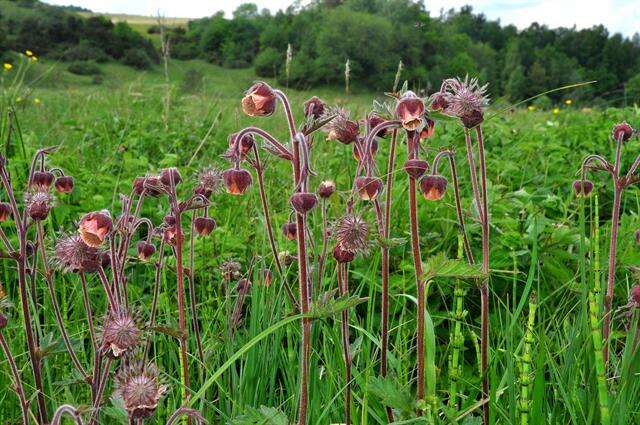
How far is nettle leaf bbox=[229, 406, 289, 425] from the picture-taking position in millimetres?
1328

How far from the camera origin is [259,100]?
1.39 m

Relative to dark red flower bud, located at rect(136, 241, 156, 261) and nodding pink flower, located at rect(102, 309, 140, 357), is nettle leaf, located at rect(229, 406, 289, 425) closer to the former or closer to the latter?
nodding pink flower, located at rect(102, 309, 140, 357)

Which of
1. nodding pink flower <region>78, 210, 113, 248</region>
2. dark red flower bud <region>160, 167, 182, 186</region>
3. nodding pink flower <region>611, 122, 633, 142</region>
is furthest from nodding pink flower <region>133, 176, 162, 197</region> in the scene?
nodding pink flower <region>611, 122, 633, 142</region>

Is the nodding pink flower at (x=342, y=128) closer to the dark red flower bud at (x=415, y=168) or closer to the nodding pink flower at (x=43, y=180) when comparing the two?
the dark red flower bud at (x=415, y=168)

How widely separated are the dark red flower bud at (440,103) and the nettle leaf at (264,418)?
0.77 m

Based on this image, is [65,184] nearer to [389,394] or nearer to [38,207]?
[38,207]

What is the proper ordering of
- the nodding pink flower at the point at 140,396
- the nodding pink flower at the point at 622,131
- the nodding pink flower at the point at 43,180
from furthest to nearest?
the nodding pink flower at the point at 622,131, the nodding pink flower at the point at 43,180, the nodding pink flower at the point at 140,396

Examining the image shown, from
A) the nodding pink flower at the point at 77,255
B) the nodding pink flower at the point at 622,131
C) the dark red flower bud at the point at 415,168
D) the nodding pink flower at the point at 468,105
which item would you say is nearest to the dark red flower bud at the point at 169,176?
the nodding pink flower at the point at 77,255

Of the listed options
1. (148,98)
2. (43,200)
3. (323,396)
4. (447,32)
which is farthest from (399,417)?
(447,32)

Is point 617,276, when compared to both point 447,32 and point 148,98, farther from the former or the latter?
point 447,32

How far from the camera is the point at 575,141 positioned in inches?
202

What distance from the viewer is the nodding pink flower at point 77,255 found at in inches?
58.9

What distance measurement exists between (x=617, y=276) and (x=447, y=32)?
759 centimetres

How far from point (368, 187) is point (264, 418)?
566mm
